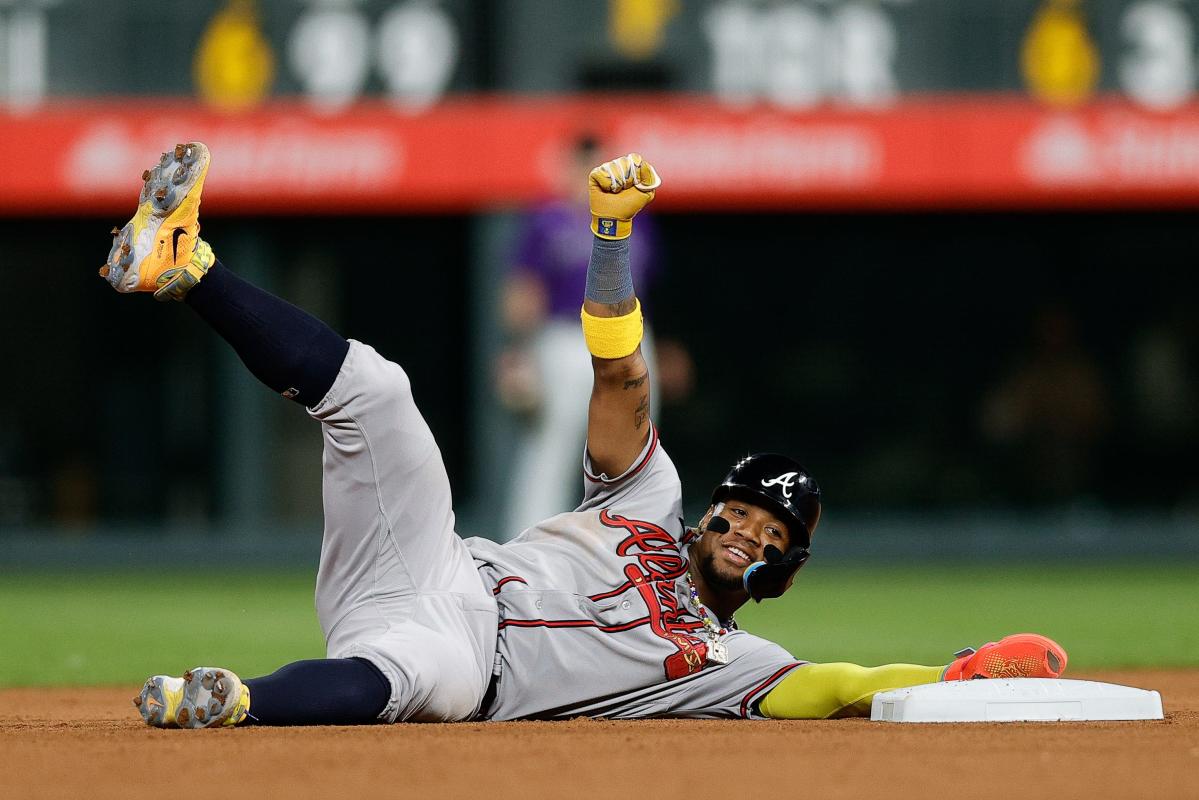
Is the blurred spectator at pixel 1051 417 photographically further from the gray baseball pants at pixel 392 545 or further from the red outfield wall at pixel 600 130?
the gray baseball pants at pixel 392 545

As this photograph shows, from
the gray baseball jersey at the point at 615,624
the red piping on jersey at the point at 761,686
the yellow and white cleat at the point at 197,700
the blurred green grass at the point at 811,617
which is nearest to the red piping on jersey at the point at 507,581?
the gray baseball jersey at the point at 615,624

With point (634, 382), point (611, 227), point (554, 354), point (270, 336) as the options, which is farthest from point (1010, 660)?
point (554, 354)

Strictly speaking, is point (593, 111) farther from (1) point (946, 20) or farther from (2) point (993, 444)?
(2) point (993, 444)

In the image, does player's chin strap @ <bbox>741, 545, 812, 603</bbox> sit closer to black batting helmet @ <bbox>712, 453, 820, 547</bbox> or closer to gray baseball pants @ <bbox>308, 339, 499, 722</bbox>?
black batting helmet @ <bbox>712, 453, 820, 547</bbox>

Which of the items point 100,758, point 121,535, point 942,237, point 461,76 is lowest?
point 121,535

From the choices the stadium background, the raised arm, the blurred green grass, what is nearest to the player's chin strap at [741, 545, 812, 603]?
the raised arm

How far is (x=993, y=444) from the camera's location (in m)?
11.6

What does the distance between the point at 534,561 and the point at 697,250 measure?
767 centimetres

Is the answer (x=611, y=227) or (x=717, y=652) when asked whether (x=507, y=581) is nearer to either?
(x=717, y=652)

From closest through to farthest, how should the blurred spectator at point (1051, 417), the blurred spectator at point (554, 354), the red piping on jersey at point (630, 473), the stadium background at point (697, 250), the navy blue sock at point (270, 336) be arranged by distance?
the navy blue sock at point (270, 336)
the red piping on jersey at point (630, 473)
the blurred spectator at point (554, 354)
the stadium background at point (697, 250)
the blurred spectator at point (1051, 417)

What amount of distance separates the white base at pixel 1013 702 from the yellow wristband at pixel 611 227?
43.3 inches

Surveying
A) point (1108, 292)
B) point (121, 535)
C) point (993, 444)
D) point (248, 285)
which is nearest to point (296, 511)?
point (121, 535)

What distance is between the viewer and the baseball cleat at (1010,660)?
414 cm

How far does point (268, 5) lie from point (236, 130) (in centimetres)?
71
